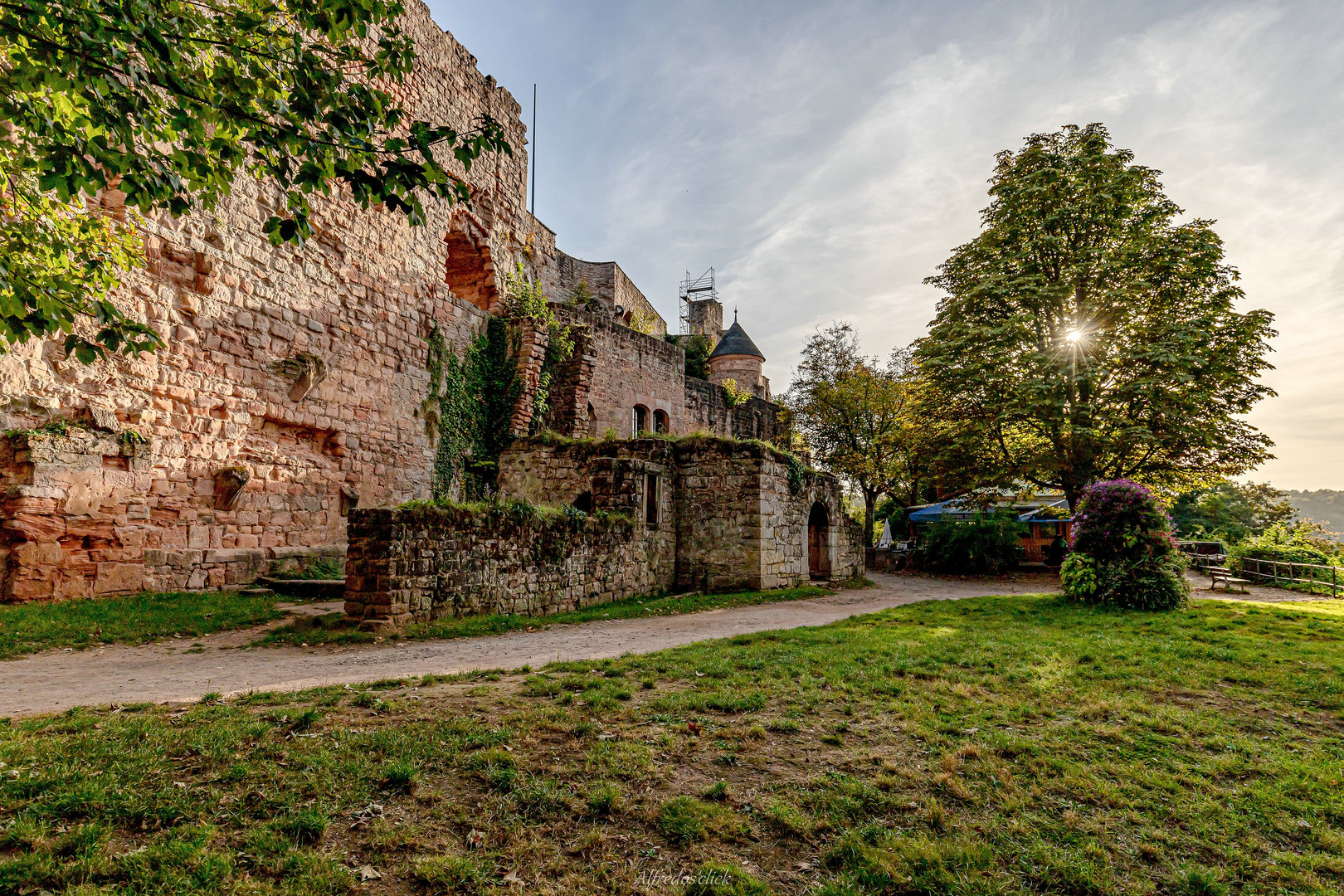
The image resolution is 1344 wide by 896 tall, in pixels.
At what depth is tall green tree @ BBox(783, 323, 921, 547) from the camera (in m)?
26.8

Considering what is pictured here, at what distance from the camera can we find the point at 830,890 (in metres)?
2.33

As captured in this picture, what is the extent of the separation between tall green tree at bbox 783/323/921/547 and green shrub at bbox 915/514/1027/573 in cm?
503

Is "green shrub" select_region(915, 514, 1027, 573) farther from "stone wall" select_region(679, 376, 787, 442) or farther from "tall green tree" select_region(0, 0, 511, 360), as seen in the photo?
"tall green tree" select_region(0, 0, 511, 360)

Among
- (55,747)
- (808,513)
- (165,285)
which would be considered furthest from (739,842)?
(808,513)

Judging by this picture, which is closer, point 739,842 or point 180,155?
point 739,842

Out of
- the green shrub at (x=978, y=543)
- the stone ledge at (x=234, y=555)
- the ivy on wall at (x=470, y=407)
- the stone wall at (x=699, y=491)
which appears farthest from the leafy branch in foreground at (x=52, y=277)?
the green shrub at (x=978, y=543)

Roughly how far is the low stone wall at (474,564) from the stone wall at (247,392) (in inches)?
130

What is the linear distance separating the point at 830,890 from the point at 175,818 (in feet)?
8.59

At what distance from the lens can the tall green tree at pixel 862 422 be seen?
88.1 feet

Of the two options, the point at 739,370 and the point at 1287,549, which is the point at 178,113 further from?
the point at 739,370

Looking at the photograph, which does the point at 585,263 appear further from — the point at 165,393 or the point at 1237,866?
the point at 1237,866

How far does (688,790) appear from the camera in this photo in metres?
3.12

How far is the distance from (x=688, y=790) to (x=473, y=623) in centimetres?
545

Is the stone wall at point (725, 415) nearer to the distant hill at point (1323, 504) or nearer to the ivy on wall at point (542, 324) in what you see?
the ivy on wall at point (542, 324)
